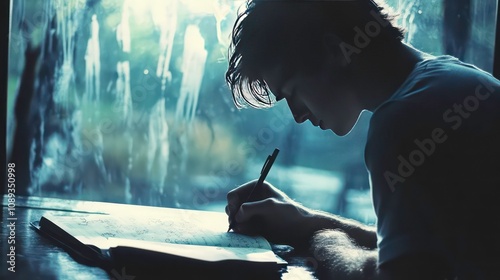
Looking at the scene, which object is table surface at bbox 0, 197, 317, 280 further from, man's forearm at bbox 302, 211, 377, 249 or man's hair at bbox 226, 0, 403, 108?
man's hair at bbox 226, 0, 403, 108

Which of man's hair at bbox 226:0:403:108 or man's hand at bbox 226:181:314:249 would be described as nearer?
man's hair at bbox 226:0:403:108

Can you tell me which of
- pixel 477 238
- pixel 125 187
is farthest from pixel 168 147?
pixel 477 238

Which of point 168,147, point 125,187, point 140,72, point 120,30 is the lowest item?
point 125,187

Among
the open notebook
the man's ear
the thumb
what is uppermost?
the man's ear

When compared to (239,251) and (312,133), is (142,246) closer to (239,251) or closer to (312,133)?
(239,251)

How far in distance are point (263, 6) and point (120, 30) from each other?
2.30 feet

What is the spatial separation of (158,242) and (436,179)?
44cm

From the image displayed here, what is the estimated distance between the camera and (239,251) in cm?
84

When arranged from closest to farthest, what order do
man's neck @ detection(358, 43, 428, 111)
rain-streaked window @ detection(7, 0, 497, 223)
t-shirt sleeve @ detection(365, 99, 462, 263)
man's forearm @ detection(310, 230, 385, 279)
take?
t-shirt sleeve @ detection(365, 99, 462, 263) → man's forearm @ detection(310, 230, 385, 279) → man's neck @ detection(358, 43, 428, 111) → rain-streaked window @ detection(7, 0, 497, 223)

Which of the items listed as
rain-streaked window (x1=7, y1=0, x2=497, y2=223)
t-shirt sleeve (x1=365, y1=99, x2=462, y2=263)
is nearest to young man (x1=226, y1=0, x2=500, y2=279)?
t-shirt sleeve (x1=365, y1=99, x2=462, y2=263)

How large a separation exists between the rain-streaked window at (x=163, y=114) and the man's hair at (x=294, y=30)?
21.7 inches

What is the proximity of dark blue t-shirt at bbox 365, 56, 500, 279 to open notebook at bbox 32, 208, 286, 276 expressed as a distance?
222 mm

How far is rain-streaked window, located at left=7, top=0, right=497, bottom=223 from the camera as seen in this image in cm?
151

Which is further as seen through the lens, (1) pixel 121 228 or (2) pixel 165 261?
(1) pixel 121 228
